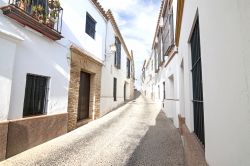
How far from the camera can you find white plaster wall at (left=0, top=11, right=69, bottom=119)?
3828 millimetres

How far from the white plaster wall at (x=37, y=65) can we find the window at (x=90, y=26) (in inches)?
100.0

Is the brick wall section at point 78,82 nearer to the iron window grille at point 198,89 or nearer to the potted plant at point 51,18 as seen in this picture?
the potted plant at point 51,18

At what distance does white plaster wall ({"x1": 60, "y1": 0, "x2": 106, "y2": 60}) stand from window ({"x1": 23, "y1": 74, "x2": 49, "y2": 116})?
1712mm

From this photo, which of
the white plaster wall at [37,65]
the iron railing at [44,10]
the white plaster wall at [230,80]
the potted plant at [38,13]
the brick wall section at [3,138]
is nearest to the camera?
the white plaster wall at [230,80]

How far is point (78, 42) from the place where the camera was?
673 centimetres

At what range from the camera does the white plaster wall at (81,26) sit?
5961 mm

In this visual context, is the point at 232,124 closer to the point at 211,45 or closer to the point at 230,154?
the point at 230,154

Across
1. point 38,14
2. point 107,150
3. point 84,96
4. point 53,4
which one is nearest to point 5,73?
point 38,14

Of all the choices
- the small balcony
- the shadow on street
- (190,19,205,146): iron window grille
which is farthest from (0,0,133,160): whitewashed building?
(190,19,205,146): iron window grille

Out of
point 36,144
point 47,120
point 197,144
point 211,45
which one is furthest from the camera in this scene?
point 47,120

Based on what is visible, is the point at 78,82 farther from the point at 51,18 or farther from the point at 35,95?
the point at 51,18

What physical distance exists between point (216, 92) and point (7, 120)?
4144 mm

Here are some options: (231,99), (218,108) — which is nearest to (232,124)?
(231,99)

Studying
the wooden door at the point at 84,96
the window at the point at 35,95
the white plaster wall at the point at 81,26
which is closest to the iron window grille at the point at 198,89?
the window at the point at 35,95
